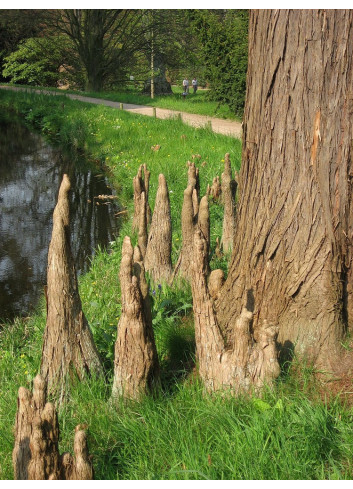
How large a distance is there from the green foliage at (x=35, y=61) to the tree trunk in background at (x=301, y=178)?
3127 cm

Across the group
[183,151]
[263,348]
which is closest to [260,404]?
[263,348]

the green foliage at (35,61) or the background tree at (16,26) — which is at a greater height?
the background tree at (16,26)

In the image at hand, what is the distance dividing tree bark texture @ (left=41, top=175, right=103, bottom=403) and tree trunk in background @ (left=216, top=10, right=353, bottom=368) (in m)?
1.02

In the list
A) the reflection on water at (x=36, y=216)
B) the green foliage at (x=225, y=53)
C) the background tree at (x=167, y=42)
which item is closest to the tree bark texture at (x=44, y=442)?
the reflection on water at (x=36, y=216)

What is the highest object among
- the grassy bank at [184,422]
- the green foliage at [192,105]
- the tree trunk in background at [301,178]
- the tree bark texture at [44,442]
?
the tree trunk in background at [301,178]

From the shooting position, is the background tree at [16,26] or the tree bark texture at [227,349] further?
the background tree at [16,26]

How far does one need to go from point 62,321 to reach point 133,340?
1.58ft

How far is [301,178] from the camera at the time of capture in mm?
3275

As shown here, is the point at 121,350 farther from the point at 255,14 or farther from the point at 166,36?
the point at 166,36

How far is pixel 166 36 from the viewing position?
2942 cm

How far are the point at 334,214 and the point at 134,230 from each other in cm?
343

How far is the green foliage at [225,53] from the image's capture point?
15.9 m

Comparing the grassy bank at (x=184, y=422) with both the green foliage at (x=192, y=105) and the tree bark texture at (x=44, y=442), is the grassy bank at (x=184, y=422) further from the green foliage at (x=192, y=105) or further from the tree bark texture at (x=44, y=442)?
the green foliage at (x=192, y=105)

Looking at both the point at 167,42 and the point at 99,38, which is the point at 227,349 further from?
the point at 99,38
